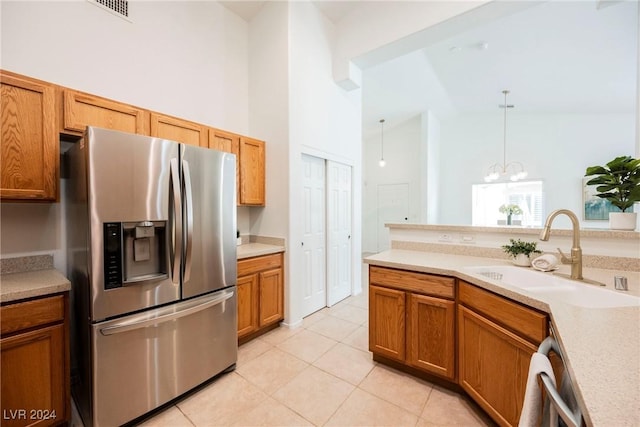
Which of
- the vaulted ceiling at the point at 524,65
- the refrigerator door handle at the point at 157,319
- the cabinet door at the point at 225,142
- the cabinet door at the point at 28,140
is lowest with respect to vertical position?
the refrigerator door handle at the point at 157,319

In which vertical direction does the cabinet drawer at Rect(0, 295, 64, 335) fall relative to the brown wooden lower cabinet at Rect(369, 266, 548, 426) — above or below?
above

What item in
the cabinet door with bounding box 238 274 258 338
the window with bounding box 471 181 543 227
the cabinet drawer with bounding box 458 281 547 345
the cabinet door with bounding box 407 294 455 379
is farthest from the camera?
the window with bounding box 471 181 543 227

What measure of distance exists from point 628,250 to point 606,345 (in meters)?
1.44

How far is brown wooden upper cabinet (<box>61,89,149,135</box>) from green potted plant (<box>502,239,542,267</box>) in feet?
9.83

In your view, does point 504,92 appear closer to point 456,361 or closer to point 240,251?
point 456,361

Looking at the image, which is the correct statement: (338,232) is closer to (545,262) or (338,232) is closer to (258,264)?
(258,264)

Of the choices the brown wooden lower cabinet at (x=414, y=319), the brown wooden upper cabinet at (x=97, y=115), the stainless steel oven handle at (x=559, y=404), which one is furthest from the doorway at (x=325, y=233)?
the stainless steel oven handle at (x=559, y=404)

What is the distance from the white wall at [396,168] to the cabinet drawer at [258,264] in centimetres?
495

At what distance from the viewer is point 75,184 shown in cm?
174

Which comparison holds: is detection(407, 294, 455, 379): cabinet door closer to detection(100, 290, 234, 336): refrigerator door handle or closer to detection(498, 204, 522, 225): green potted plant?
detection(100, 290, 234, 336): refrigerator door handle

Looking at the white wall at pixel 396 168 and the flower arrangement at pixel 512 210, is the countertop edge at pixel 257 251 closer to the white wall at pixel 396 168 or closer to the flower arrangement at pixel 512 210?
the white wall at pixel 396 168

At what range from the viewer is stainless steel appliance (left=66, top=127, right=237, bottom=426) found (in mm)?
1495

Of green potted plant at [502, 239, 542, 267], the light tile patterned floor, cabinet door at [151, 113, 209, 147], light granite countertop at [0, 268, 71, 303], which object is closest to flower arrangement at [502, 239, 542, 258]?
green potted plant at [502, 239, 542, 267]

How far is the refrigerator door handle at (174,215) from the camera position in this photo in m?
1.75
